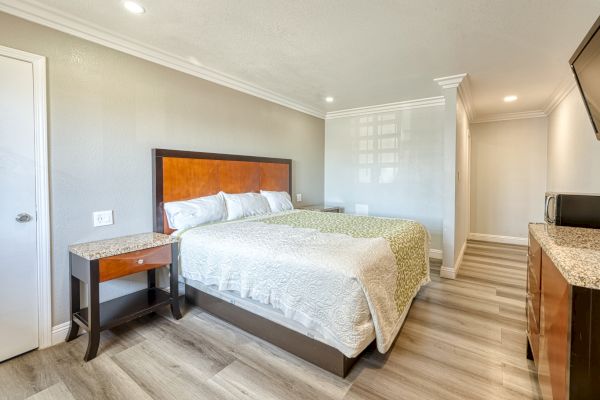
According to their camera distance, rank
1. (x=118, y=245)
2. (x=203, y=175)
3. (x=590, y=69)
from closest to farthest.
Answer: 1. (x=590, y=69)
2. (x=118, y=245)
3. (x=203, y=175)

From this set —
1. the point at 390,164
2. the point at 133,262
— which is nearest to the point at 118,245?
the point at 133,262

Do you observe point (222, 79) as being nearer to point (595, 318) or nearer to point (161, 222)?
point (161, 222)

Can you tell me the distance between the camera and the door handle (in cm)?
197

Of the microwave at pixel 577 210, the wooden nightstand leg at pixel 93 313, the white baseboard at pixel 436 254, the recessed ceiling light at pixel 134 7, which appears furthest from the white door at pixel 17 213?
the white baseboard at pixel 436 254

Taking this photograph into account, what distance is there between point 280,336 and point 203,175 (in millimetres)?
1935

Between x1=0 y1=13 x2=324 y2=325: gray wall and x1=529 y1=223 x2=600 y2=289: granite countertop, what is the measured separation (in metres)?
2.98

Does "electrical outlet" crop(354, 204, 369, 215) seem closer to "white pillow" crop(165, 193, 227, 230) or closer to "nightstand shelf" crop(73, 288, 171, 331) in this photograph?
"white pillow" crop(165, 193, 227, 230)

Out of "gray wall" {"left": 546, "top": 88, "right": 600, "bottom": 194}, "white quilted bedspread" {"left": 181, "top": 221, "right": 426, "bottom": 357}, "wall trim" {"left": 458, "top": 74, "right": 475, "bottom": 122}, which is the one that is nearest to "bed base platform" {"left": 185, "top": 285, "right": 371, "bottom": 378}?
"white quilted bedspread" {"left": 181, "top": 221, "right": 426, "bottom": 357}

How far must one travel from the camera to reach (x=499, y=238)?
552 cm

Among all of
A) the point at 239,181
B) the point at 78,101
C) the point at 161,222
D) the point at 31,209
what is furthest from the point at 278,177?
the point at 31,209

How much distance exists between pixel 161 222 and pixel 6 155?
1184 millimetres

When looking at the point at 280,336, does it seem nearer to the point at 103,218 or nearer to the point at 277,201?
the point at 103,218

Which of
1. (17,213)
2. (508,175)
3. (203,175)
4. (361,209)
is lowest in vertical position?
(361,209)

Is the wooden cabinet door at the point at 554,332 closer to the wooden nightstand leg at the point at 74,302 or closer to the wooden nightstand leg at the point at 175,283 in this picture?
the wooden nightstand leg at the point at 175,283
